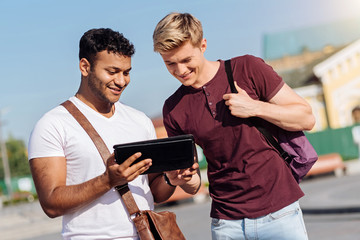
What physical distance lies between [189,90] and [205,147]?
353 millimetres

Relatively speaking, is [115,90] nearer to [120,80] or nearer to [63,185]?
[120,80]

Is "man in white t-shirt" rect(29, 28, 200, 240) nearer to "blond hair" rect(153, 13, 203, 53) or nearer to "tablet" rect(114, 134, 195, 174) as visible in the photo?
"tablet" rect(114, 134, 195, 174)

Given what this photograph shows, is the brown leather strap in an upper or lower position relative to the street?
upper

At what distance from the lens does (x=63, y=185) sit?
9.90 ft

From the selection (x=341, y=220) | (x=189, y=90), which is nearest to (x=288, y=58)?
(x=341, y=220)

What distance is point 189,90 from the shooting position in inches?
138

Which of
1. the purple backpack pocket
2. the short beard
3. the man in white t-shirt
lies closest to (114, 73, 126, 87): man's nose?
the man in white t-shirt

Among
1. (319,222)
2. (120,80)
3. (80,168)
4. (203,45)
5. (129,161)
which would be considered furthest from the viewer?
(319,222)

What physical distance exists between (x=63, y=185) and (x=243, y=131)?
3.34ft

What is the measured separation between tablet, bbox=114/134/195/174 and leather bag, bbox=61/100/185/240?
0.19 m

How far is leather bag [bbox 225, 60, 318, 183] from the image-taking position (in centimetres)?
338

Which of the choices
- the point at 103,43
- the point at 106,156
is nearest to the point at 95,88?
the point at 103,43

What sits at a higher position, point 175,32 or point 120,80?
point 175,32

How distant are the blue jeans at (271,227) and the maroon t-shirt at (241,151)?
1.4 inches
